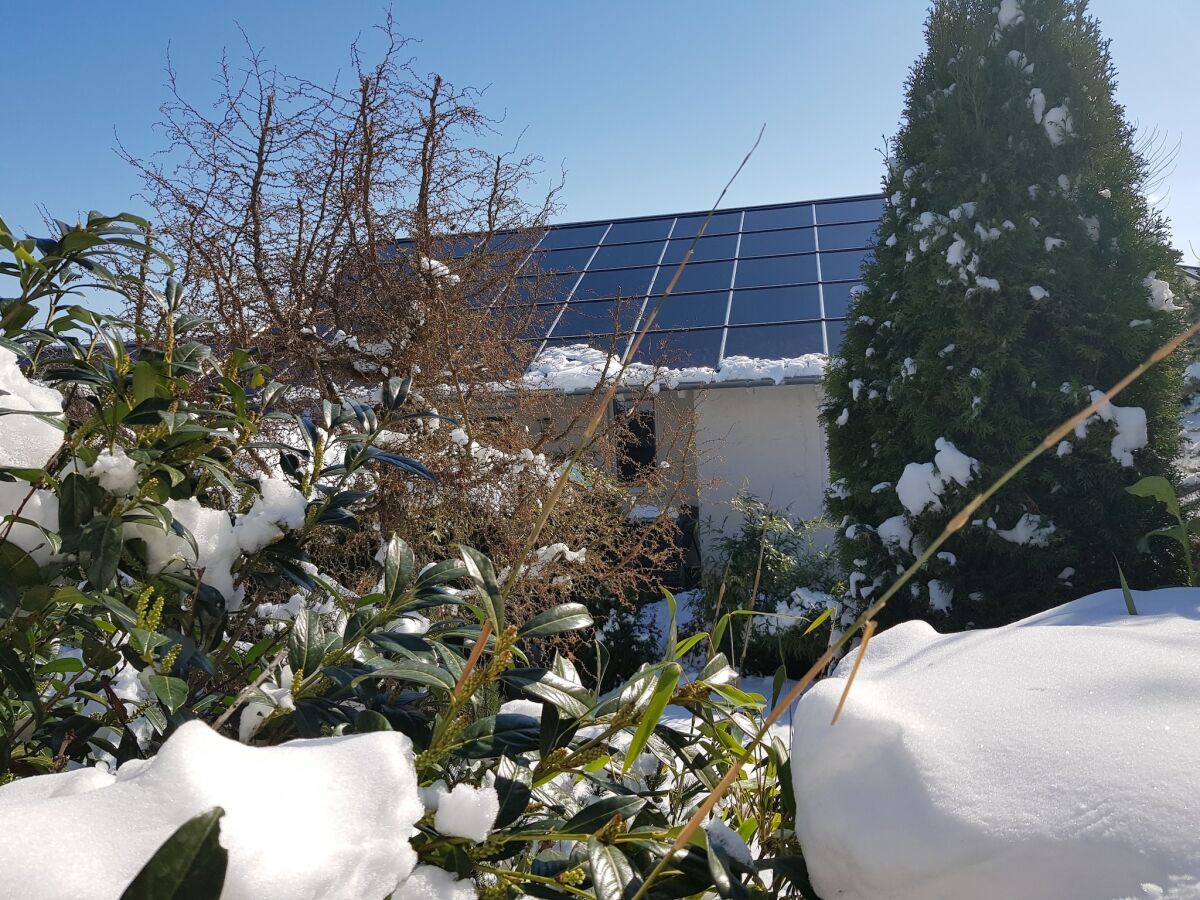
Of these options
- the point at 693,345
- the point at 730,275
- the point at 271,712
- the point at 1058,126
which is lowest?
the point at 271,712

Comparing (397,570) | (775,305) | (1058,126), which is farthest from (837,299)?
(397,570)

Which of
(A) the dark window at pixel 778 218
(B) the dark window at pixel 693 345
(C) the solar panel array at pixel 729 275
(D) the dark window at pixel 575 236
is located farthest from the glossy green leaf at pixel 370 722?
(A) the dark window at pixel 778 218

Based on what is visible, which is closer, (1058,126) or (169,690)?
(169,690)

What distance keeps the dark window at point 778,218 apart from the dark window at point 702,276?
1329mm

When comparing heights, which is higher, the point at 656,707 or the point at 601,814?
the point at 656,707

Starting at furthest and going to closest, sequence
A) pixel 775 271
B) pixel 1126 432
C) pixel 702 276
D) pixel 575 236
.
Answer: pixel 575 236 < pixel 702 276 < pixel 775 271 < pixel 1126 432

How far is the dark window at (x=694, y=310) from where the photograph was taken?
9.40 meters

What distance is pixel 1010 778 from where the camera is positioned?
686 millimetres

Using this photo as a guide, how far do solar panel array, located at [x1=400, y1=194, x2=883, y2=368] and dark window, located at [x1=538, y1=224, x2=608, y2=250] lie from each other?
2 centimetres

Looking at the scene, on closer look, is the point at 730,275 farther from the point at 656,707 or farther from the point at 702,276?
the point at 656,707

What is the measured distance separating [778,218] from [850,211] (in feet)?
3.15

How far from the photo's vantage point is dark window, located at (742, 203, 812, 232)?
11.5 meters

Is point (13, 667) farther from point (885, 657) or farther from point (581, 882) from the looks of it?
point (885, 657)

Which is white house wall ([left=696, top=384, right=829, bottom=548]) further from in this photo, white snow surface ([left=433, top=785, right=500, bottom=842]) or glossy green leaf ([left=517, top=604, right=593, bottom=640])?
white snow surface ([left=433, top=785, right=500, bottom=842])
